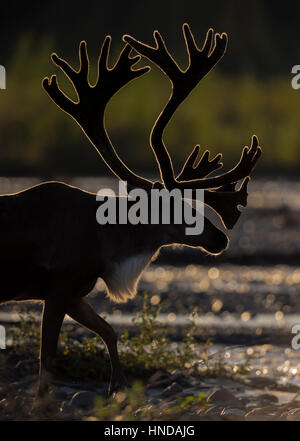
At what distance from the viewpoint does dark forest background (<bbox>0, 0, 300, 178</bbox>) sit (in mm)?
37406

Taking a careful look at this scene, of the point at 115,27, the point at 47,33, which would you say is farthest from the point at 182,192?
the point at 115,27

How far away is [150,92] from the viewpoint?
1697 inches

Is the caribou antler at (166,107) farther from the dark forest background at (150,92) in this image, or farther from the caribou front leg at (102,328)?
the dark forest background at (150,92)

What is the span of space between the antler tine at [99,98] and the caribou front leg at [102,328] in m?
0.89

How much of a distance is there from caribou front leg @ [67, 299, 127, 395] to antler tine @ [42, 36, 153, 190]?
2.91 ft

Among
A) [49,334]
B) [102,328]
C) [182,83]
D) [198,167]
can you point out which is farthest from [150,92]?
[49,334]

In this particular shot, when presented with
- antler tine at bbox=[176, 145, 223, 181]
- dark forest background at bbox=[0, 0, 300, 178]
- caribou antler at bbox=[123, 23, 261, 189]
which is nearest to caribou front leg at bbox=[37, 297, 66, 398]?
caribou antler at bbox=[123, 23, 261, 189]

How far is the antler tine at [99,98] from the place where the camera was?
8.74 metres

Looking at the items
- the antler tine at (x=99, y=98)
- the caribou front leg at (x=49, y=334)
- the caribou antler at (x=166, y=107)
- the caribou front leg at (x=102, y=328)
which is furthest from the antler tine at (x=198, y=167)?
the caribou front leg at (x=49, y=334)

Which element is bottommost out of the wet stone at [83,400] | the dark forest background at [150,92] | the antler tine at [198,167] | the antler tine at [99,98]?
the wet stone at [83,400]

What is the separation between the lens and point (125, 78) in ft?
28.8

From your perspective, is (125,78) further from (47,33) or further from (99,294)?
(47,33)

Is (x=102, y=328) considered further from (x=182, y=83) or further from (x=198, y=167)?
(x=182, y=83)

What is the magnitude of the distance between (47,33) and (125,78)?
45053 mm
